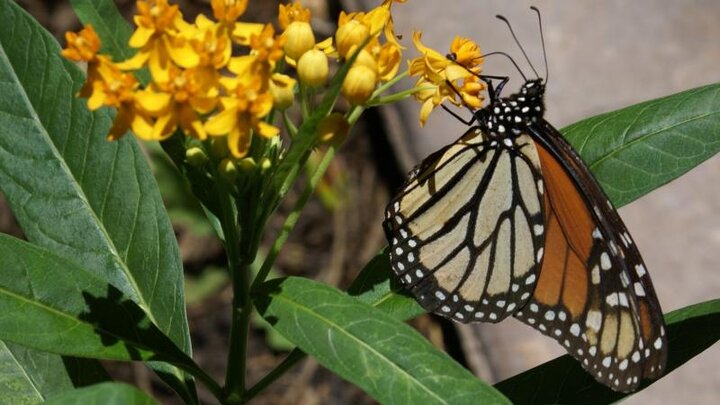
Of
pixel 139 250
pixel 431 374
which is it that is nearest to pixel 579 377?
pixel 431 374

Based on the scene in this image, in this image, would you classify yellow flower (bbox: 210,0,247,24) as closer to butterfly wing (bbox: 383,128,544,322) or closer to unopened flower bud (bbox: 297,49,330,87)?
unopened flower bud (bbox: 297,49,330,87)

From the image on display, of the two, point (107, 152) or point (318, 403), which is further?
point (318, 403)

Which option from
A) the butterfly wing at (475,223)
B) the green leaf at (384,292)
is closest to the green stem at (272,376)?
the green leaf at (384,292)

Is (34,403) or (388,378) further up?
(388,378)

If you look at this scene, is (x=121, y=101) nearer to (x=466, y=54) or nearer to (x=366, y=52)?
(x=366, y=52)

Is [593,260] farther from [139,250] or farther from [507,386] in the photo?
[139,250]

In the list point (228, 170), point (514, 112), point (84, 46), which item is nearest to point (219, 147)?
point (228, 170)

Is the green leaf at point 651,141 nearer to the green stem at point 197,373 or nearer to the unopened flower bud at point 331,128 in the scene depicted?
the unopened flower bud at point 331,128

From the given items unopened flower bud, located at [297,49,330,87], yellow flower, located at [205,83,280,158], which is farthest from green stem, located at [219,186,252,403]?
unopened flower bud, located at [297,49,330,87]
